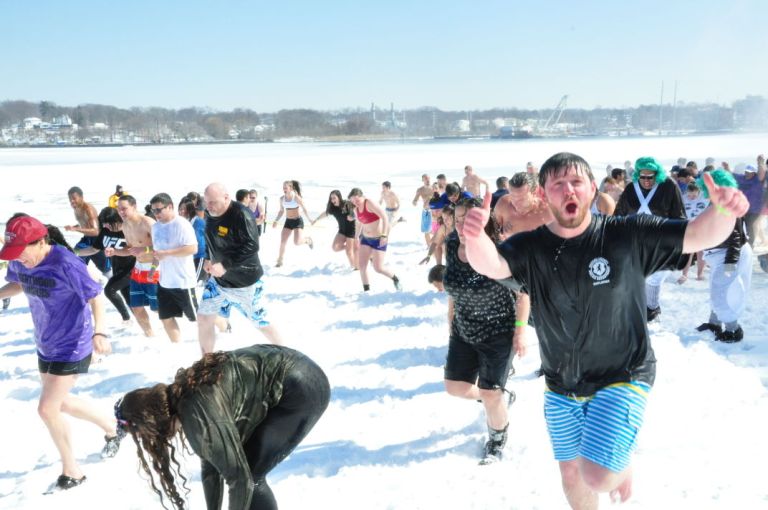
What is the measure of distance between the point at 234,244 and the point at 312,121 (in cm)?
15309

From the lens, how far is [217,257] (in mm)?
5016

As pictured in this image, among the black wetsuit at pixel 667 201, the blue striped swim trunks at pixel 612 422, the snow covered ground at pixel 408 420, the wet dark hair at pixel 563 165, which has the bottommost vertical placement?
the snow covered ground at pixel 408 420

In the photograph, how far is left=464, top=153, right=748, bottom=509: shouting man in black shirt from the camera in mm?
2295

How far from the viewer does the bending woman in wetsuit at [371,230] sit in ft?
26.2

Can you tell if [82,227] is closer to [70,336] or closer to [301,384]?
[70,336]

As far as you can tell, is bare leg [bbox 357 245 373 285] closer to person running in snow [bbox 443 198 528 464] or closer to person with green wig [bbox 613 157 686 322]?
person with green wig [bbox 613 157 686 322]

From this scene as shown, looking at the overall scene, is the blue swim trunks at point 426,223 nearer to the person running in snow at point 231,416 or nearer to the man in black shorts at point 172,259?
the man in black shorts at point 172,259

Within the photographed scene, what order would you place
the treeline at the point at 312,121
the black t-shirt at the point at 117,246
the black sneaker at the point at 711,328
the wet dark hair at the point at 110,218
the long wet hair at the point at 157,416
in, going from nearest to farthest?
the long wet hair at the point at 157,416 → the black sneaker at the point at 711,328 → the black t-shirt at the point at 117,246 → the wet dark hair at the point at 110,218 → the treeline at the point at 312,121

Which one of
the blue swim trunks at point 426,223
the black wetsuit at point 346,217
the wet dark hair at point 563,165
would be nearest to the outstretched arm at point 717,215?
the wet dark hair at point 563,165

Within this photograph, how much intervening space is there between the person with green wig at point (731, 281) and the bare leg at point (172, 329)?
215 inches

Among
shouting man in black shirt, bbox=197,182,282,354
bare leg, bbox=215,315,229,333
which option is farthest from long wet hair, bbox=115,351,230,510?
bare leg, bbox=215,315,229,333

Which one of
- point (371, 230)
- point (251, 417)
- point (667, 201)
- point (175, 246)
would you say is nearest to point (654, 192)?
point (667, 201)

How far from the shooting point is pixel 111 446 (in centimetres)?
398

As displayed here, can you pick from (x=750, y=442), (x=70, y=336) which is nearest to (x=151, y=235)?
(x=70, y=336)
